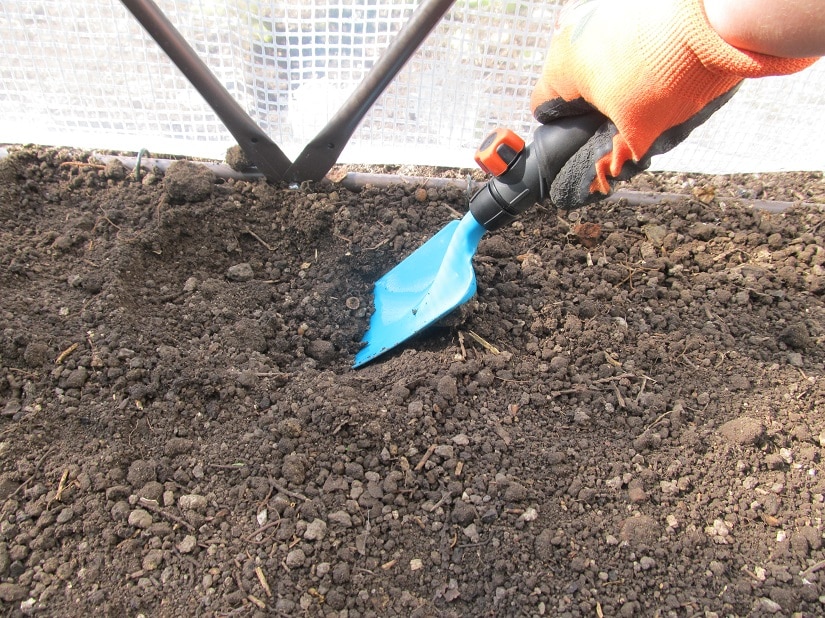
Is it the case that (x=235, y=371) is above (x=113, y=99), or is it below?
below

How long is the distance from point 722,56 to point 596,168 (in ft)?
1.01

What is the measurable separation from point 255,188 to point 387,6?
0.66 m

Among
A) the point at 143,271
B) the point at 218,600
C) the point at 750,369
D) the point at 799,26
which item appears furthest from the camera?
the point at 143,271

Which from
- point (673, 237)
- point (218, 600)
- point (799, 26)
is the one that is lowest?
point (218, 600)

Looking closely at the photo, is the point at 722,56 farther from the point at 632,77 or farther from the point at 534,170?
the point at 534,170

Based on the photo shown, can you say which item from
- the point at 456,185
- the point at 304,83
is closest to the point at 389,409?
the point at 456,185

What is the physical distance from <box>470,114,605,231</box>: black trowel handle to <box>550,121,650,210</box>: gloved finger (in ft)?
0.08

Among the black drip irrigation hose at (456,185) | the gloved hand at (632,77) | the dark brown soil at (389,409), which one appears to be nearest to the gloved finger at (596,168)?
the gloved hand at (632,77)

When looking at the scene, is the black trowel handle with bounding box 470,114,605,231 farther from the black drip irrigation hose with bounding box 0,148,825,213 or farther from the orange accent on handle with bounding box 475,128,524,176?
the black drip irrigation hose with bounding box 0,148,825,213

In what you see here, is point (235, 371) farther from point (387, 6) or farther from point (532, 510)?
point (387, 6)

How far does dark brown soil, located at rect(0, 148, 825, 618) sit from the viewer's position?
1080 millimetres

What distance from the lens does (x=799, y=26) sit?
76 cm

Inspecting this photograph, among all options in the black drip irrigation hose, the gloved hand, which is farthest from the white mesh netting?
the gloved hand

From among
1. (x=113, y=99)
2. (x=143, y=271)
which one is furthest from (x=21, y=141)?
(x=143, y=271)
